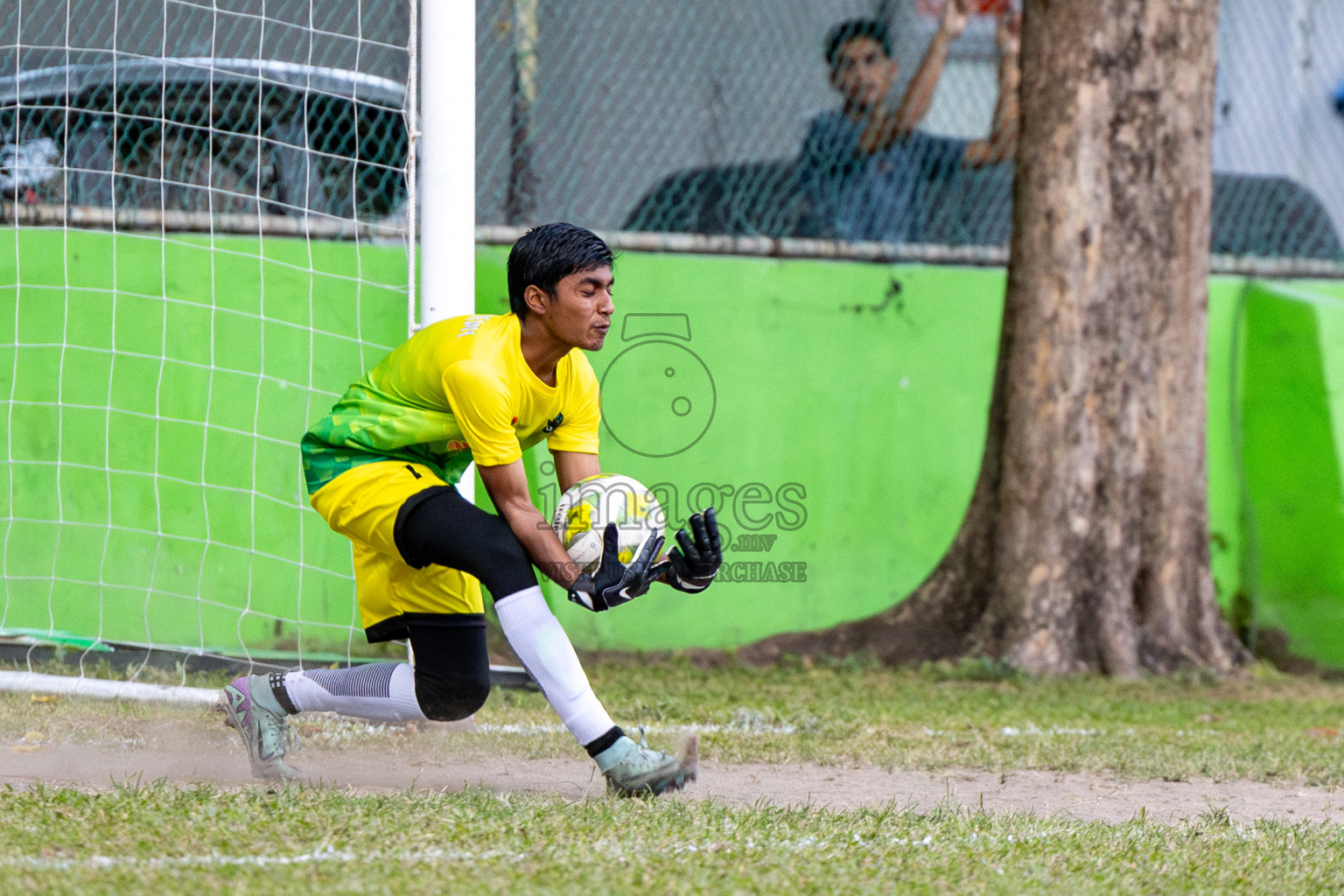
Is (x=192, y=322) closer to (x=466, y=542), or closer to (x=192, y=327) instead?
(x=192, y=327)

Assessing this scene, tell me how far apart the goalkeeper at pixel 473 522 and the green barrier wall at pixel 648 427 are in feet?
6.83

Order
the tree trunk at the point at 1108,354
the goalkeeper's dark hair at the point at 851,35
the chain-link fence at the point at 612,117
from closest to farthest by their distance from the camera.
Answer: the chain-link fence at the point at 612,117 < the tree trunk at the point at 1108,354 < the goalkeeper's dark hair at the point at 851,35

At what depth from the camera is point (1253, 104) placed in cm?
851

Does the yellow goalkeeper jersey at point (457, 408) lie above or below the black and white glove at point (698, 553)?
above

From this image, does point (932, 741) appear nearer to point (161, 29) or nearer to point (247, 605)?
point (247, 605)

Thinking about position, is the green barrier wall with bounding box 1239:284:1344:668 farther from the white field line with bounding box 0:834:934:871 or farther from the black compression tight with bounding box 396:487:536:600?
the black compression tight with bounding box 396:487:536:600

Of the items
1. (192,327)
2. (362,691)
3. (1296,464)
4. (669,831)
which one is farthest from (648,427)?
(669,831)

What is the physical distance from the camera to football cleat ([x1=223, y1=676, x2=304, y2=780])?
3943mm

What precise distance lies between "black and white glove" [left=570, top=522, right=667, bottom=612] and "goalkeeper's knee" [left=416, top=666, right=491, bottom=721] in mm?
461

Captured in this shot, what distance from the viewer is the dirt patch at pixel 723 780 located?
3941 mm

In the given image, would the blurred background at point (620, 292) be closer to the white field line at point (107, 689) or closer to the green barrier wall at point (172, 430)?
the green barrier wall at point (172, 430)

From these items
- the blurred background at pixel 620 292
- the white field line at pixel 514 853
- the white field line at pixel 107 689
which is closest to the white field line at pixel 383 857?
the white field line at pixel 514 853

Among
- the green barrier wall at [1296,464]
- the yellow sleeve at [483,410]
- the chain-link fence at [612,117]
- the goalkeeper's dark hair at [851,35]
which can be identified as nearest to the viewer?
the yellow sleeve at [483,410]

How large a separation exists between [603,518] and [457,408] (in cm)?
47
